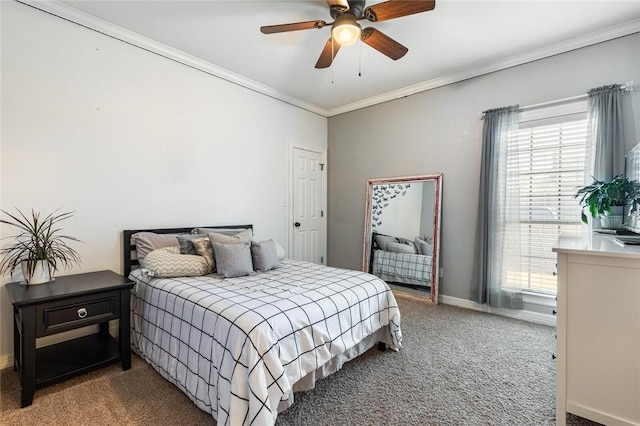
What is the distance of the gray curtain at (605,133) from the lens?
8.36 feet

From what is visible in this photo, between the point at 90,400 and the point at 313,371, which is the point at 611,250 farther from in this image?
the point at 90,400

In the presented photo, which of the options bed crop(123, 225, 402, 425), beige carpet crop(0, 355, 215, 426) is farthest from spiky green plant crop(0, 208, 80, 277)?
beige carpet crop(0, 355, 215, 426)

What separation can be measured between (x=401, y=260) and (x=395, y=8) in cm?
288

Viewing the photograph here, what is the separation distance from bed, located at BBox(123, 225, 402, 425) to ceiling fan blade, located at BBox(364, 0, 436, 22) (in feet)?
6.24

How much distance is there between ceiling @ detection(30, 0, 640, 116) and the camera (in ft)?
7.72

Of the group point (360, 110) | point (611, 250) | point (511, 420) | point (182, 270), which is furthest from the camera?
point (360, 110)

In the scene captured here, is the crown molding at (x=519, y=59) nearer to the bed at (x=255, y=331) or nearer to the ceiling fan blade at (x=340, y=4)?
the ceiling fan blade at (x=340, y=4)

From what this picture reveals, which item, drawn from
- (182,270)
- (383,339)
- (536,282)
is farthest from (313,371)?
(536,282)

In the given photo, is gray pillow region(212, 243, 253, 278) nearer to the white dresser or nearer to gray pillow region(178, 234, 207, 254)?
gray pillow region(178, 234, 207, 254)

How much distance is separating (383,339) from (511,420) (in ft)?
3.21

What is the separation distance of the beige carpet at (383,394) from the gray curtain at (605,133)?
5.29 feet

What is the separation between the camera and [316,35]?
2.70 metres

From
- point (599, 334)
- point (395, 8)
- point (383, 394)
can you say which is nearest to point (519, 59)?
point (395, 8)

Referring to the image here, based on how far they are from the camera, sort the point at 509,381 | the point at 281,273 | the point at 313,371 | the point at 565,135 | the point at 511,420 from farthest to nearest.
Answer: the point at 565,135
the point at 281,273
the point at 509,381
the point at 313,371
the point at 511,420
